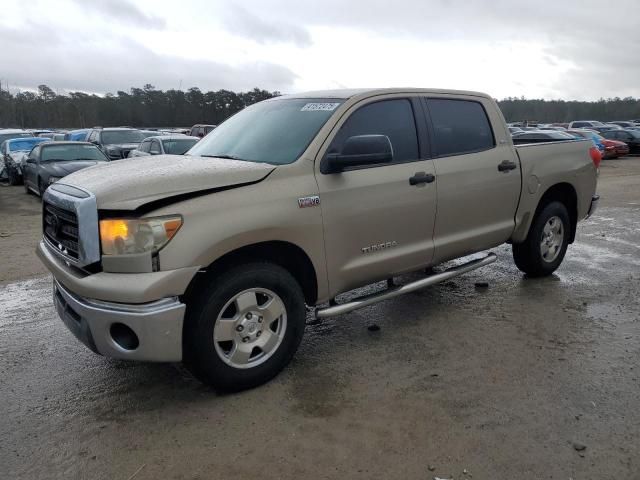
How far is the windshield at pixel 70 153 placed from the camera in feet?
41.9

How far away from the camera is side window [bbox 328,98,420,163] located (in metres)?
Result: 3.88

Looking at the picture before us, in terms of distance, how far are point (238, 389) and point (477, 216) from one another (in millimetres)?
2616

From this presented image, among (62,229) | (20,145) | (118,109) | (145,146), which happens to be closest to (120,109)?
(118,109)

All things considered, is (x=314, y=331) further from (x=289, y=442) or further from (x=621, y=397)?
(x=621, y=397)

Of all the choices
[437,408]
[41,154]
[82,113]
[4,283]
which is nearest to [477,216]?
[437,408]

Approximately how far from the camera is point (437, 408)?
318 centimetres

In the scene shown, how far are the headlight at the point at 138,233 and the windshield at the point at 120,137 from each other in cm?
1657

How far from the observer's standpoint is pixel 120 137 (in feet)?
60.8

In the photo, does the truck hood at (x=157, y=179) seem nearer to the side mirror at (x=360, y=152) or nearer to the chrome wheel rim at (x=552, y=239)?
the side mirror at (x=360, y=152)

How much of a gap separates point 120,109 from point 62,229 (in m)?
63.2

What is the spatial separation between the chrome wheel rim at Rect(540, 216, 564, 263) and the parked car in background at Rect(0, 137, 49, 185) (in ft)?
51.9

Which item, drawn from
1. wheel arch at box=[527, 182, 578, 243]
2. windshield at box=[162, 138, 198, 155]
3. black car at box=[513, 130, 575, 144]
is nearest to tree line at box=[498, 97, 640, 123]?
black car at box=[513, 130, 575, 144]

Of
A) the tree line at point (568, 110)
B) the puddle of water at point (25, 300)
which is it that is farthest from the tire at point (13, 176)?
the tree line at point (568, 110)

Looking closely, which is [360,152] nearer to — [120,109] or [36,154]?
[36,154]
